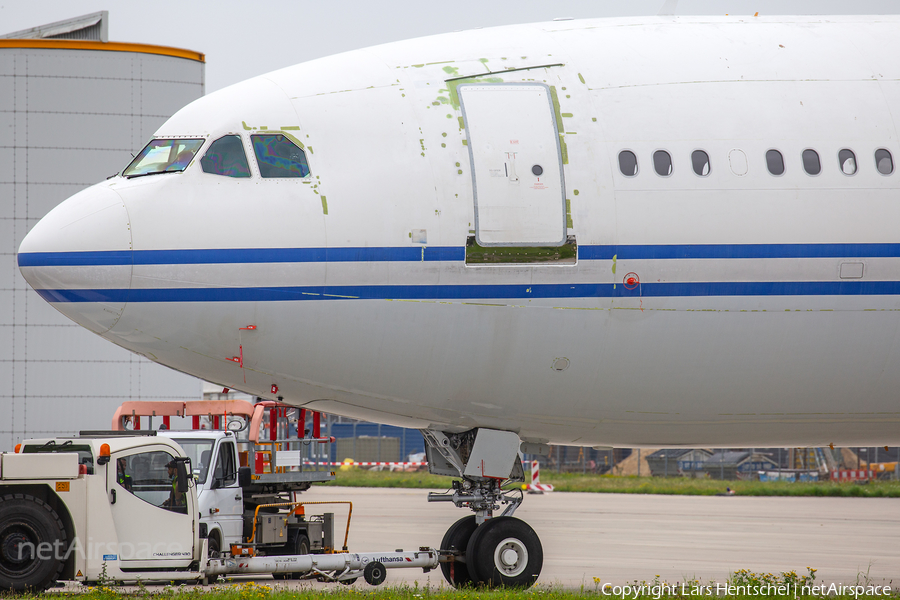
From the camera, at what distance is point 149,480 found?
11.7 m

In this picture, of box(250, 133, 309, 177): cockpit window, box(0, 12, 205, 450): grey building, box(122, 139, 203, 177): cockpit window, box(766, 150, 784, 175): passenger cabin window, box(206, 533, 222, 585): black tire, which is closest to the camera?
box(250, 133, 309, 177): cockpit window

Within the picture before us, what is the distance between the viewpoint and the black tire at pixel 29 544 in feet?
34.6

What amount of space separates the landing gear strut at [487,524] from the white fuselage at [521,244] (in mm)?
455

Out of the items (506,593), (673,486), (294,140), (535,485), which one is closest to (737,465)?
(673,486)

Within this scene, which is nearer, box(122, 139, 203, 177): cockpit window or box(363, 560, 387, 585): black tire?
box(122, 139, 203, 177): cockpit window

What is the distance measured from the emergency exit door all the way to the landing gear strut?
2352 mm

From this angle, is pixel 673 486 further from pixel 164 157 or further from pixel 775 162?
pixel 164 157

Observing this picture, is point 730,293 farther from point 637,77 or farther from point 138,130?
point 138,130

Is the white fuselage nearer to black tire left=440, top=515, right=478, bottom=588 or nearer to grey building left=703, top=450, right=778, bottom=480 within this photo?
black tire left=440, top=515, right=478, bottom=588

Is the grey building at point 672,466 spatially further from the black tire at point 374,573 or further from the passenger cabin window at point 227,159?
the passenger cabin window at point 227,159

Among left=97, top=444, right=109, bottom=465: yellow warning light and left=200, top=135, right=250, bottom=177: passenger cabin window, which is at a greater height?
left=200, top=135, right=250, bottom=177: passenger cabin window

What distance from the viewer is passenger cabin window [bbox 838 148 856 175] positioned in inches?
402
